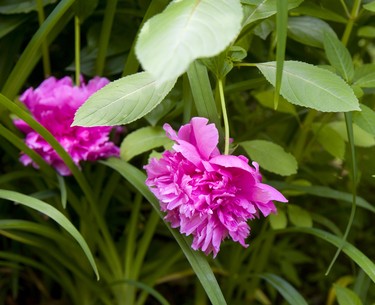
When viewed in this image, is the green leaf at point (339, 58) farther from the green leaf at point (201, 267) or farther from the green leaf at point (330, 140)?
the green leaf at point (201, 267)

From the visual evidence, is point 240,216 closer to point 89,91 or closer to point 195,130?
point 195,130

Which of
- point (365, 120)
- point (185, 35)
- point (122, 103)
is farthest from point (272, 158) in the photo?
point (185, 35)

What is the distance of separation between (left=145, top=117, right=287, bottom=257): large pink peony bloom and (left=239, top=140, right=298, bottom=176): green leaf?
124 millimetres

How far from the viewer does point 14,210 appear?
98 cm

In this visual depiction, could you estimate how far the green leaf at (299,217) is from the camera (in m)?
0.83

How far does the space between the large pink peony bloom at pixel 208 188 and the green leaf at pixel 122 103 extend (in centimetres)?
4

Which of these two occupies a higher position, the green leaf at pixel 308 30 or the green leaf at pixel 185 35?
the green leaf at pixel 185 35

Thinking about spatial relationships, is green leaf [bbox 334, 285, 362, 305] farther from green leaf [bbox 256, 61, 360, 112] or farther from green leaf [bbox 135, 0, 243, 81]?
green leaf [bbox 135, 0, 243, 81]

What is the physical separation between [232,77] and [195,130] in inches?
13.6

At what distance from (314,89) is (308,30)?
0.89 feet

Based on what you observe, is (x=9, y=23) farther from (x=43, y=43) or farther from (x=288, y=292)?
(x=288, y=292)

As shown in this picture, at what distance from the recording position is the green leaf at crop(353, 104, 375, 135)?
2.01ft

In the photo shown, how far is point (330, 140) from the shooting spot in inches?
30.7

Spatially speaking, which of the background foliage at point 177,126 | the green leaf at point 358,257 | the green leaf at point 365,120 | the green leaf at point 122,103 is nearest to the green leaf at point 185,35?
the background foliage at point 177,126
